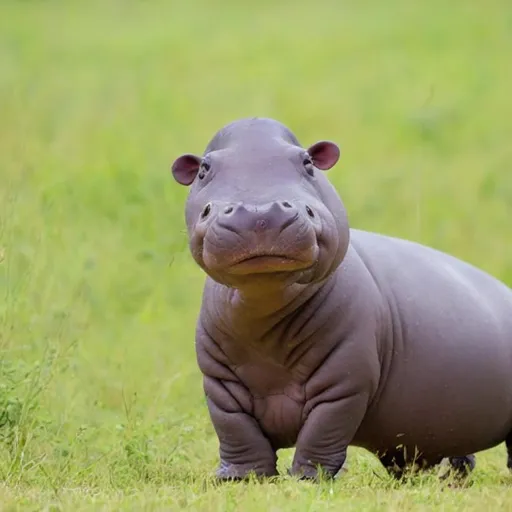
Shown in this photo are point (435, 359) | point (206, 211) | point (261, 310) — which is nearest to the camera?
point (206, 211)

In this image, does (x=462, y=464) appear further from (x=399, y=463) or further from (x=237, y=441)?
(x=237, y=441)

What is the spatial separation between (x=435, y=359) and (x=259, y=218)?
1727 mm

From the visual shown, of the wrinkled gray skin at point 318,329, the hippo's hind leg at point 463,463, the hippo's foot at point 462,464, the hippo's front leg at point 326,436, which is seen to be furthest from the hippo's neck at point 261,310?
the hippo's hind leg at point 463,463

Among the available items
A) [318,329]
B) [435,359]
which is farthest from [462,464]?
[318,329]

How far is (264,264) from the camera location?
5.29m

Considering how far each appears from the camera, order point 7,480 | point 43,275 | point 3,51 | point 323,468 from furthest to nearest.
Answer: point 3,51 < point 43,275 < point 323,468 < point 7,480

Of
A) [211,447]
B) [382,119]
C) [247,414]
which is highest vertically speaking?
[382,119]

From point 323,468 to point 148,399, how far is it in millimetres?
2784

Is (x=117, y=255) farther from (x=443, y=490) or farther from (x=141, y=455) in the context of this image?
(x=443, y=490)

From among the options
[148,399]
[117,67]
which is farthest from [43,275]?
[117,67]

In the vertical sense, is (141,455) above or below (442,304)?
below

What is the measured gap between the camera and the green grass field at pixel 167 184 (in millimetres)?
6262

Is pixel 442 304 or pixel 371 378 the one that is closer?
→ pixel 371 378

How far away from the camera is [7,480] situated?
5.65 m
